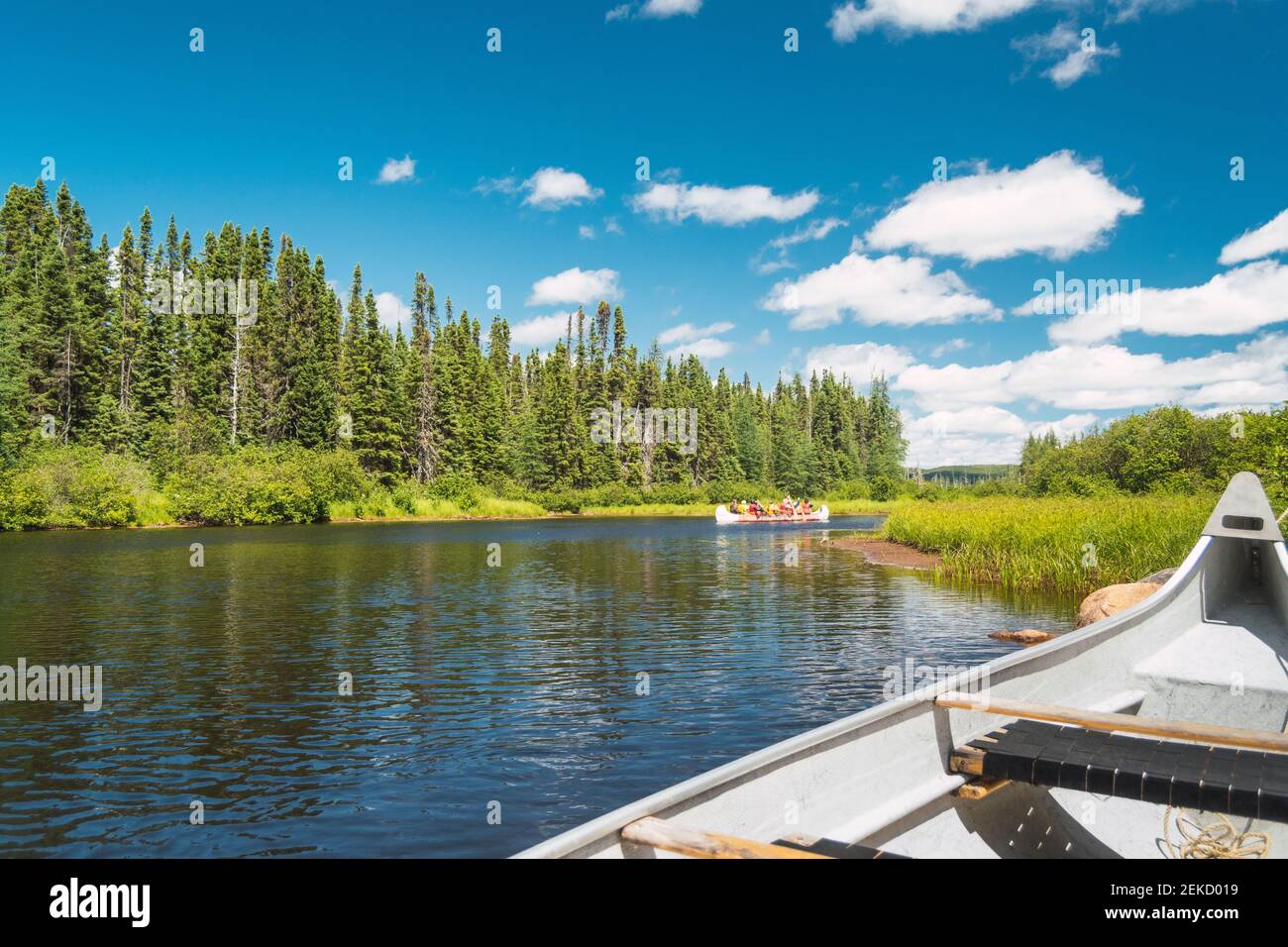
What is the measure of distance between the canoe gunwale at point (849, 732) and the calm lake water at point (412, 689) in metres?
3.57

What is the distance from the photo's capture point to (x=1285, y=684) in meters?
8.16

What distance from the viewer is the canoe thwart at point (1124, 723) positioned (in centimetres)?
520

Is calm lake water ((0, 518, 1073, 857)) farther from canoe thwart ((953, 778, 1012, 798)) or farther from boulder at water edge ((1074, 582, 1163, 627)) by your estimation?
canoe thwart ((953, 778, 1012, 798))

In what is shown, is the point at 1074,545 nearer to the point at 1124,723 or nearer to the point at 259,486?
the point at 1124,723

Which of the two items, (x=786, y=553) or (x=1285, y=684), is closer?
(x=1285, y=684)

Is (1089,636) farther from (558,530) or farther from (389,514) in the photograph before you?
(389,514)

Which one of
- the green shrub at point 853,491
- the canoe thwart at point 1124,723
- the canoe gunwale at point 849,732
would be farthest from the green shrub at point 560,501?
the canoe thwart at point 1124,723

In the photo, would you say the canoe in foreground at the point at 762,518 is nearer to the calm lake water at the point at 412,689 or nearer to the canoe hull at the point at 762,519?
the canoe hull at the point at 762,519

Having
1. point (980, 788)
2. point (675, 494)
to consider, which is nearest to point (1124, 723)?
point (980, 788)

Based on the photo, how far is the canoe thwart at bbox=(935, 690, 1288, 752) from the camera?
205 inches

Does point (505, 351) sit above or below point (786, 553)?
above

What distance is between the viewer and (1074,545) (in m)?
23.9
